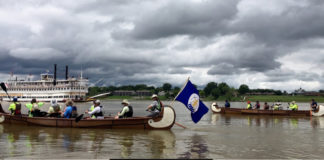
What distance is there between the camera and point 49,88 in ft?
306

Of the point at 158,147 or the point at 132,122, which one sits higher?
the point at 132,122

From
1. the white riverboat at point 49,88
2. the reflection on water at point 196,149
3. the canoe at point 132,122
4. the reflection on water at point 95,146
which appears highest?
the white riverboat at point 49,88

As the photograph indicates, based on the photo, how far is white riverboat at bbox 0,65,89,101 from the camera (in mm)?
90125

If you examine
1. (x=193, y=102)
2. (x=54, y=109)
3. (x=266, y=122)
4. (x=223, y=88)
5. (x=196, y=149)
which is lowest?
(x=266, y=122)

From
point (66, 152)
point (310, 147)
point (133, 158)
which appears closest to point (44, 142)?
point (66, 152)

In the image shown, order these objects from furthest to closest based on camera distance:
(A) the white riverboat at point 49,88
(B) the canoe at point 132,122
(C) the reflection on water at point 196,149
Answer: (A) the white riverboat at point 49,88, (B) the canoe at point 132,122, (C) the reflection on water at point 196,149

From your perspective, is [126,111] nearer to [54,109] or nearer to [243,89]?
[54,109]

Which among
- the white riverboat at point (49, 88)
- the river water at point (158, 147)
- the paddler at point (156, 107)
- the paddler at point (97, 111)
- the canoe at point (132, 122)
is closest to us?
the river water at point (158, 147)

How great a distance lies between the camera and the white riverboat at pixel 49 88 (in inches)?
3548

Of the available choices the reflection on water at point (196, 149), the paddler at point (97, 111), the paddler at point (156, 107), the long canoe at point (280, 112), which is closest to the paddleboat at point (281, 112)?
the long canoe at point (280, 112)

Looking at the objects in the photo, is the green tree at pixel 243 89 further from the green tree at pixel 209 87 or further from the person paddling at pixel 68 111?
the person paddling at pixel 68 111

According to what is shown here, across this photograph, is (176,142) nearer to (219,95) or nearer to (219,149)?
(219,149)

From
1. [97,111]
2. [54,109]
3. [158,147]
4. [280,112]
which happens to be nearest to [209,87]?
[280,112]

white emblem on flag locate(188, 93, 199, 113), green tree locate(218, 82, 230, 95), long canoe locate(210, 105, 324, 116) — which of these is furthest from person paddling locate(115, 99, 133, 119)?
green tree locate(218, 82, 230, 95)
